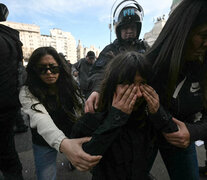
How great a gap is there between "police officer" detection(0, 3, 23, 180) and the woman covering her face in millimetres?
923

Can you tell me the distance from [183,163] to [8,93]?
1788 millimetres

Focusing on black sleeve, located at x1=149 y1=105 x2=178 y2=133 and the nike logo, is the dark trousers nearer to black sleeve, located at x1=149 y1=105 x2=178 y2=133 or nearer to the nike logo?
black sleeve, located at x1=149 y1=105 x2=178 y2=133

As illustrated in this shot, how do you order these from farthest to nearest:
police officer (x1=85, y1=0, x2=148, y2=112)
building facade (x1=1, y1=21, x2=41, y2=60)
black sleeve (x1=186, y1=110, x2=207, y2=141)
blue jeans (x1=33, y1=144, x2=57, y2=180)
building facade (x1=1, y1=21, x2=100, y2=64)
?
building facade (x1=1, y1=21, x2=100, y2=64) → building facade (x1=1, y1=21, x2=41, y2=60) → police officer (x1=85, y1=0, x2=148, y2=112) → blue jeans (x1=33, y1=144, x2=57, y2=180) → black sleeve (x1=186, y1=110, x2=207, y2=141)

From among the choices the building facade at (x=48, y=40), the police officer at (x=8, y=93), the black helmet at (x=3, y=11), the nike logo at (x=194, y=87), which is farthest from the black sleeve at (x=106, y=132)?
the building facade at (x=48, y=40)

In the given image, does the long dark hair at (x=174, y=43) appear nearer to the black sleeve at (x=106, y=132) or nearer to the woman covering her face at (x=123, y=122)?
the woman covering her face at (x=123, y=122)

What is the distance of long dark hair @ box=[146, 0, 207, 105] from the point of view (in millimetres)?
853

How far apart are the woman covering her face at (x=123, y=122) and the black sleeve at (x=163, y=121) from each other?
32 mm

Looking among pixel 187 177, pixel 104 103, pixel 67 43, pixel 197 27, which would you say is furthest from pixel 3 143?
pixel 67 43

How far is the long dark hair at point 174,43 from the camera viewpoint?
853mm

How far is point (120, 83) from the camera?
34.6 inches

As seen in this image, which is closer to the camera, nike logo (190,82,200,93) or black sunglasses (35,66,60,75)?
nike logo (190,82,200,93)

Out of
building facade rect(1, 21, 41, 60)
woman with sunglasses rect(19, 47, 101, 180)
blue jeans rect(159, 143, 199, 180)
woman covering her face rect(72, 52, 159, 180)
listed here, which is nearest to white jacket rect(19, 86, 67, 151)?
woman with sunglasses rect(19, 47, 101, 180)

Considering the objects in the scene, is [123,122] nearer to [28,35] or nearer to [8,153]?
[8,153]

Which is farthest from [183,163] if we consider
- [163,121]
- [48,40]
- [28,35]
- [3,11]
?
[48,40]
